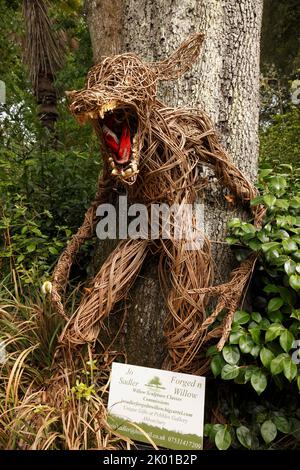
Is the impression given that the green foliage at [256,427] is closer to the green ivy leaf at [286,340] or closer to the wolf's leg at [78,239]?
the green ivy leaf at [286,340]

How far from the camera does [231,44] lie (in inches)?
68.1

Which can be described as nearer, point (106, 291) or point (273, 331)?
point (273, 331)

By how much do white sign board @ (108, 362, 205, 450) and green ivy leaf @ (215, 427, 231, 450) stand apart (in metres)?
0.06

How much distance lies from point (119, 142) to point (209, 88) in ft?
1.80

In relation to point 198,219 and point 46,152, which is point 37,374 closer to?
point 198,219

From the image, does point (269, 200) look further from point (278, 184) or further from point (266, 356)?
point (266, 356)

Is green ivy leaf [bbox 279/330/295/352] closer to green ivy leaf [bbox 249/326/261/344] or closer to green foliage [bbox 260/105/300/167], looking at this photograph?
green ivy leaf [bbox 249/326/261/344]

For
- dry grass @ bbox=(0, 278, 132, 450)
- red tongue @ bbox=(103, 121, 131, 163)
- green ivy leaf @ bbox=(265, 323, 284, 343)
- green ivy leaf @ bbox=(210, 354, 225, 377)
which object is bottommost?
dry grass @ bbox=(0, 278, 132, 450)

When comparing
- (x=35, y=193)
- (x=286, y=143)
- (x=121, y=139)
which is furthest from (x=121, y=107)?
(x=286, y=143)

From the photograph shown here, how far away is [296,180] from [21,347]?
4.91 ft

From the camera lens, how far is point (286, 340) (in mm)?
1401

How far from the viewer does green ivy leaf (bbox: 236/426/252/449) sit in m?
1.45

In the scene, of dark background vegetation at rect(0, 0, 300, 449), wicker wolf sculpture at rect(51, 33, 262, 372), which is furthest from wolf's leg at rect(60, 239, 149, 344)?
dark background vegetation at rect(0, 0, 300, 449)

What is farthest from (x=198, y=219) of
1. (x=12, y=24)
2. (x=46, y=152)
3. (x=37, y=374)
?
(x=12, y=24)
